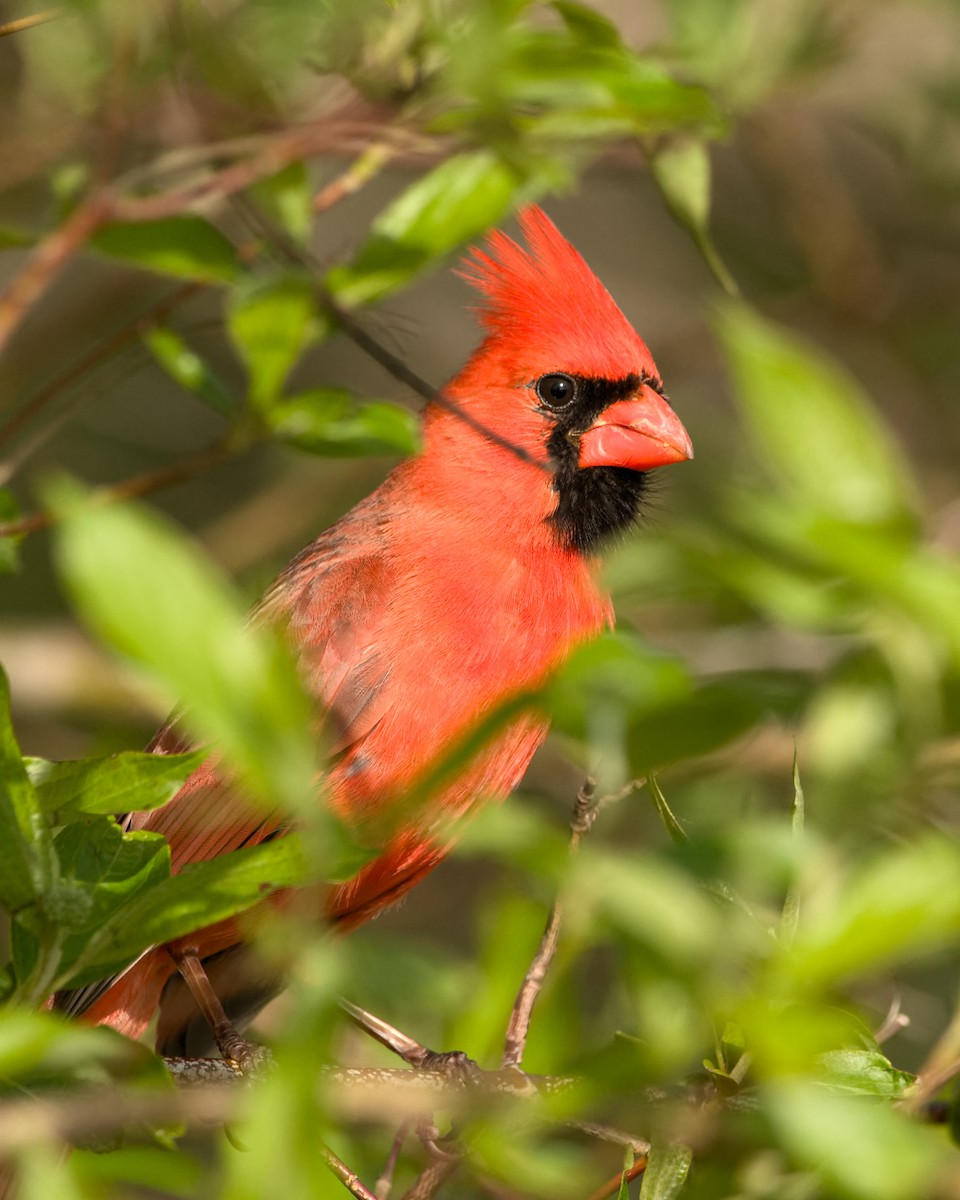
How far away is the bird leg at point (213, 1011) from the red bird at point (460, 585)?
2 cm

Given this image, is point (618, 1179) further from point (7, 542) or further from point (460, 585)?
point (460, 585)

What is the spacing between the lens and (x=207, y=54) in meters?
2.00

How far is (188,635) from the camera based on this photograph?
84 centimetres

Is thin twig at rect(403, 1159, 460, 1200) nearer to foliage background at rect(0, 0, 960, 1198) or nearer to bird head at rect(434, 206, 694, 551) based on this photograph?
foliage background at rect(0, 0, 960, 1198)

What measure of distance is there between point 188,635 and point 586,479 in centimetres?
190

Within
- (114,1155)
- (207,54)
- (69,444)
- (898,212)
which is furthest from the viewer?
(898,212)

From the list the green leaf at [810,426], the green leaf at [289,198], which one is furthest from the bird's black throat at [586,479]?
the green leaf at [810,426]

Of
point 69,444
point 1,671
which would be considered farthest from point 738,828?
point 69,444

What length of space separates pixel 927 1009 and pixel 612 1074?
7.60 feet

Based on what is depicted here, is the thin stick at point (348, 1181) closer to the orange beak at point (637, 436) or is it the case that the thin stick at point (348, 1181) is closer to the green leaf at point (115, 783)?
the green leaf at point (115, 783)

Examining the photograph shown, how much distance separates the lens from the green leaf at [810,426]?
960mm

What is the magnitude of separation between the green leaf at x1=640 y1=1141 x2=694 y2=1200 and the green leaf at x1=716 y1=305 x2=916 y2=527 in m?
0.67

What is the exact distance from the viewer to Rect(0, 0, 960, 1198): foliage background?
0.89 m

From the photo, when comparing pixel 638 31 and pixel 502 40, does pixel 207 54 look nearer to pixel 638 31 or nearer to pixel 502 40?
pixel 502 40
